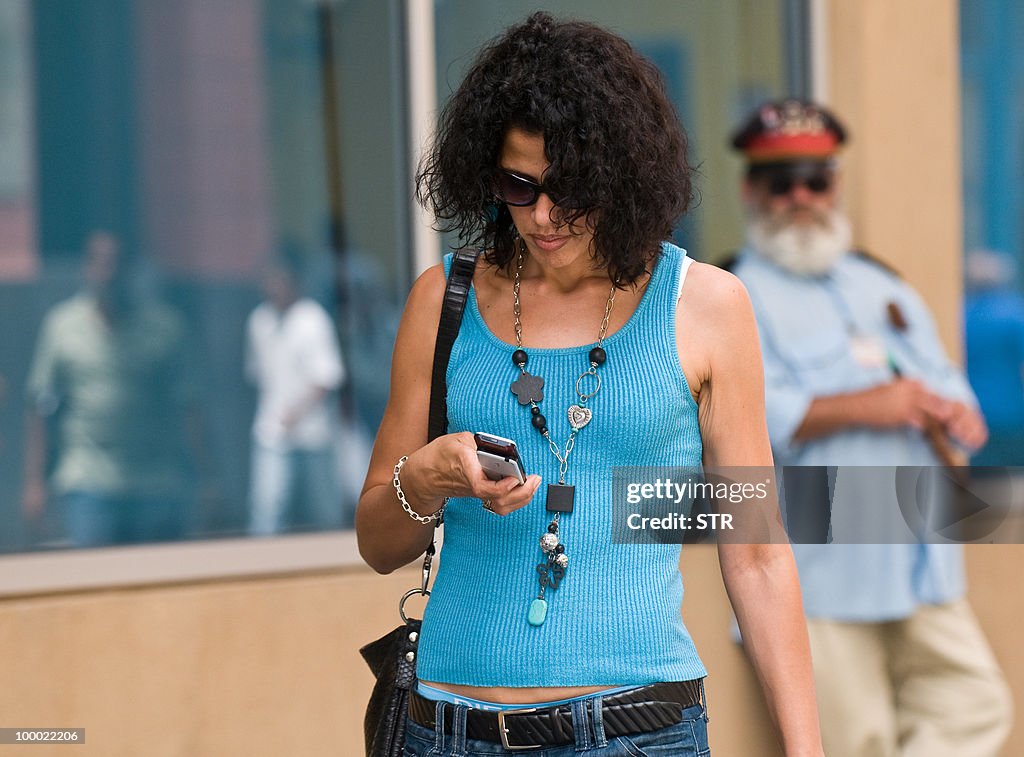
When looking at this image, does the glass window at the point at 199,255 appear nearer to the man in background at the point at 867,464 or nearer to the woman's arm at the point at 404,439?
the man in background at the point at 867,464

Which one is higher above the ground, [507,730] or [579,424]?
[579,424]

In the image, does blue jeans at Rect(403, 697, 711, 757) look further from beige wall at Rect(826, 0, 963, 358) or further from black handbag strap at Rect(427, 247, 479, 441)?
beige wall at Rect(826, 0, 963, 358)

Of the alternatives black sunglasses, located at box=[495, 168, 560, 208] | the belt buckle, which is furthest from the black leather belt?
black sunglasses, located at box=[495, 168, 560, 208]

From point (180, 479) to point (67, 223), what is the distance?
928mm

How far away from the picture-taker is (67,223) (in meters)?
4.61

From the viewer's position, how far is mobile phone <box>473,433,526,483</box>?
1.88 meters

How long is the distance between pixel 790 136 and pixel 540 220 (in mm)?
2956

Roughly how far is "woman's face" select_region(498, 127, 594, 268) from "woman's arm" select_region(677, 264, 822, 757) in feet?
0.63

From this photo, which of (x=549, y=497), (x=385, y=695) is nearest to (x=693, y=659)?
(x=549, y=497)

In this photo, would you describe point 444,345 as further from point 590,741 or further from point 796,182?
point 796,182

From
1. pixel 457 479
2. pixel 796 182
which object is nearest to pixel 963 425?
pixel 796 182

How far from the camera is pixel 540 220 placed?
208cm

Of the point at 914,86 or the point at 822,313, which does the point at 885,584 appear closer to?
the point at 822,313

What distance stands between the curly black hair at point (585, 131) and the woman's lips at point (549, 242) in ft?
0.16
